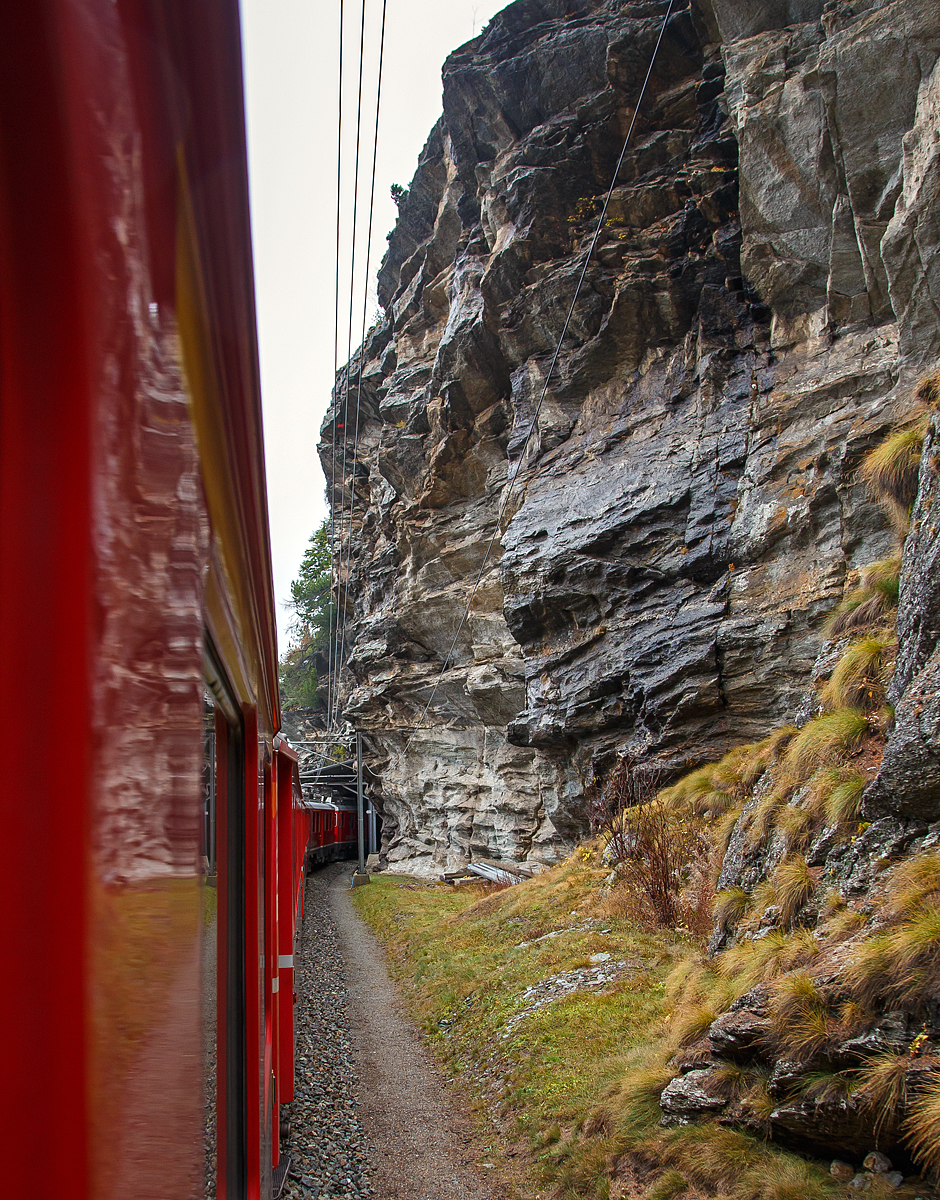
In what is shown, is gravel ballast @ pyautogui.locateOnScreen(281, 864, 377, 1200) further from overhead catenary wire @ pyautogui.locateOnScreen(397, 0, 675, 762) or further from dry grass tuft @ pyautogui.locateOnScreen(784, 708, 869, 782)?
overhead catenary wire @ pyautogui.locateOnScreen(397, 0, 675, 762)

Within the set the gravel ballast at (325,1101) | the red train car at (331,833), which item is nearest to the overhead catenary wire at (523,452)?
the red train car at (331,833)

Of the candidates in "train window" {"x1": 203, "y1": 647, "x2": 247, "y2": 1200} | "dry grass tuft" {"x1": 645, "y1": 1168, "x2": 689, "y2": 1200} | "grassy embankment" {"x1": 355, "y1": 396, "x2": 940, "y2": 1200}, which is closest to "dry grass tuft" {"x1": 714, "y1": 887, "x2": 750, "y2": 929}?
"grassy embankment" {"x1": 355, "y1": 396, "x2": 940, "y2": 1200}

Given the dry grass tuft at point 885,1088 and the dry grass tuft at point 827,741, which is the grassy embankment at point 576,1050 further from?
the dry grass tuft at point 827,741

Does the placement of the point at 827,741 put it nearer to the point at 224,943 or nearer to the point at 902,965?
the point at 902,965

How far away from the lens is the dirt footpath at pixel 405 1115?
469 centimetres

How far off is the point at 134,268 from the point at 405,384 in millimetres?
23220

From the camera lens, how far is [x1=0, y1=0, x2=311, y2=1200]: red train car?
472mm

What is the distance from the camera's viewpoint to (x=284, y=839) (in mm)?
6488

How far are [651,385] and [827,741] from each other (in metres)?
10.2

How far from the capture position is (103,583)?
0.55 metres

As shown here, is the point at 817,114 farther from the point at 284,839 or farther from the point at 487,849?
the point at 487,849

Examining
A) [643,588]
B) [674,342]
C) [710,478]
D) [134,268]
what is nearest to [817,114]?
[674,342]

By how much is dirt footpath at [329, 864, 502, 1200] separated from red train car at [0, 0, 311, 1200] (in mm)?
4866

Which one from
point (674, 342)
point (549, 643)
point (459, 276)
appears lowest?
point (549, 643)
